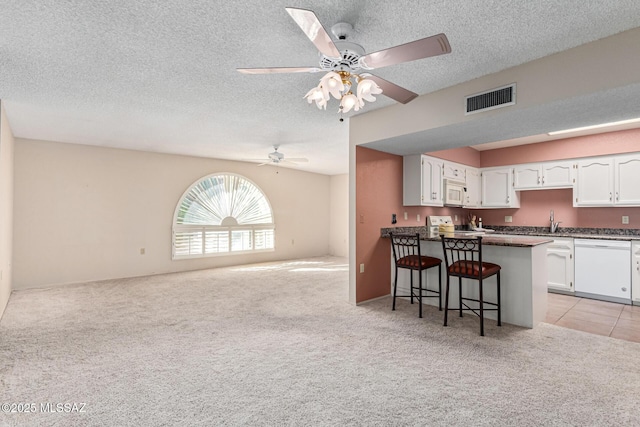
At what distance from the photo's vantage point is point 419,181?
4.70 meters

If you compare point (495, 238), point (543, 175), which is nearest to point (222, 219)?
point (495, 238)

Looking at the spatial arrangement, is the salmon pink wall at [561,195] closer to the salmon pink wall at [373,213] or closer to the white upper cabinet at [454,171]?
the white upper cabinet at [454,171]

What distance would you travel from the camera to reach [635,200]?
447 cm

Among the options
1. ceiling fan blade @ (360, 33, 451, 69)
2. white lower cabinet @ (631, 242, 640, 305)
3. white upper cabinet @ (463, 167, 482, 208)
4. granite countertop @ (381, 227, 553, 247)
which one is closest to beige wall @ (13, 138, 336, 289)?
granite countertop @ (381, 227, 553, 247)

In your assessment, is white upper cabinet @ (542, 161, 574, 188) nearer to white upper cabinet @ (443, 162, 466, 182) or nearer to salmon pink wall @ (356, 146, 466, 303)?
white upper cabinet @ (443, 162, 466, 182)

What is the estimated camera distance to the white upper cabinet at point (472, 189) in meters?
5.83

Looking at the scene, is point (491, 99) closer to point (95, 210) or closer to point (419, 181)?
point (419, 181)

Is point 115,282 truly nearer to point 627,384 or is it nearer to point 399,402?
point 399,402

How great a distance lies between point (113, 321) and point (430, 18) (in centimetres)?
410

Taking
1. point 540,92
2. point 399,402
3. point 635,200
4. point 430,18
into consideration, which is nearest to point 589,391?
point 399,402

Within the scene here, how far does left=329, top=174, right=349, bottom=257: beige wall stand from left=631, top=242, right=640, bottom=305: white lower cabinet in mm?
5590

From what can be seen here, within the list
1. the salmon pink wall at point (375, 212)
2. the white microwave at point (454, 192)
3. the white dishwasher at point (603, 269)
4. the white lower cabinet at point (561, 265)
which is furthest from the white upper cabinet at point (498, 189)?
the salmon pink wall at point (375, 212)

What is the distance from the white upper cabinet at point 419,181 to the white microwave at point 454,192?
0.37 metres

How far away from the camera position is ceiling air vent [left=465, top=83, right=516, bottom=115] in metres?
2.73
